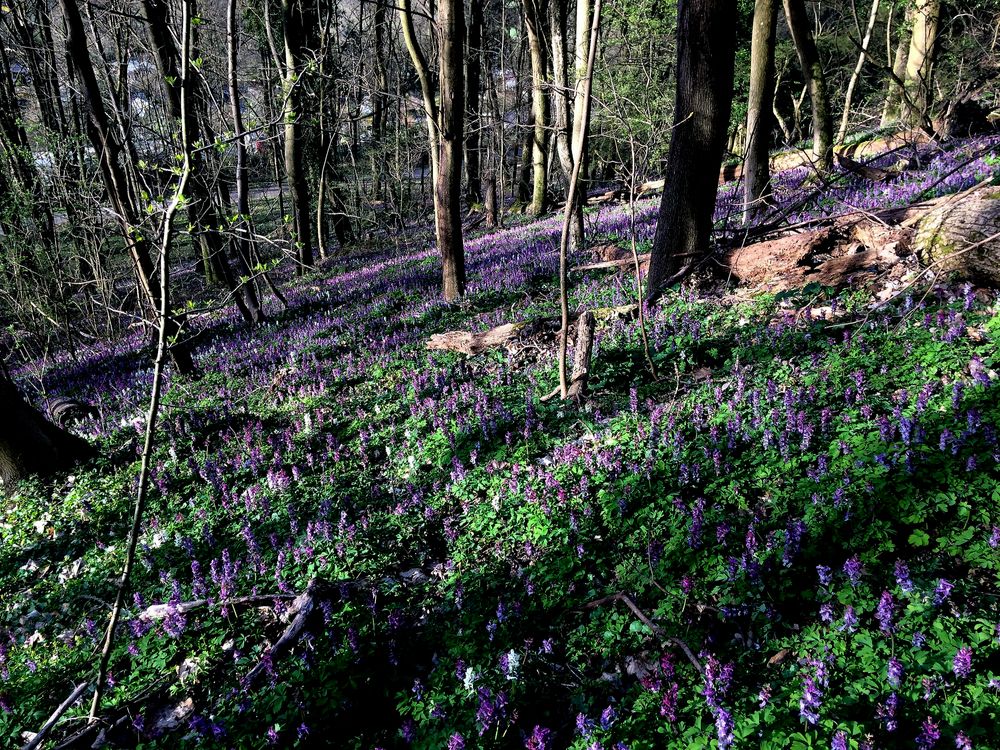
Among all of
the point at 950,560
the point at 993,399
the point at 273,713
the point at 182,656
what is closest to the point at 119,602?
the point at 273,713

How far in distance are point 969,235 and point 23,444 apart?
10342 mm

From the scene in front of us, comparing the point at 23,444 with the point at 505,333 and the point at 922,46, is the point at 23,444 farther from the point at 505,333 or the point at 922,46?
the point at 922,46

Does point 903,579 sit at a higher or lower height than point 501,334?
lower

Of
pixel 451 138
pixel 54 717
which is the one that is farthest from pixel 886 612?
pixel 451 138

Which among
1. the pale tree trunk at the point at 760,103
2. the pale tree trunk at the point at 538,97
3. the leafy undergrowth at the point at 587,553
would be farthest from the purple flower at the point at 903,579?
the pale tree trunk at the point at 538,97

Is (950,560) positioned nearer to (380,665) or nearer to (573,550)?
(573,550)

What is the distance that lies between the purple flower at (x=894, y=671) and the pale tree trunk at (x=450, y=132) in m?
8.66

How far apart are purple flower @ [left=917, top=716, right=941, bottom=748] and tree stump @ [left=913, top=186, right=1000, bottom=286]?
4246 millimetres

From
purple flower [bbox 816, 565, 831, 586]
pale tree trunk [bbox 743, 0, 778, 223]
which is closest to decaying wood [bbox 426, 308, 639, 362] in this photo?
pale tree trunk [bbox 743, 0, 778, 223]

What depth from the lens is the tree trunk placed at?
21.7 feet

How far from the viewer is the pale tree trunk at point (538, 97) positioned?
15781 millimetres

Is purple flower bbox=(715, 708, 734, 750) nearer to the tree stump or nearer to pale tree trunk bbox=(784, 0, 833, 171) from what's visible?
the tree stump

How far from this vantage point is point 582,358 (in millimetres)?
5723

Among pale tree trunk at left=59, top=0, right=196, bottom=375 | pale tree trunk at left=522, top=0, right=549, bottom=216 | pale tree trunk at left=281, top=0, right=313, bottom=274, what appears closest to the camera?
pale tree trunk at left=59, top=0, right=196, bottom=375
